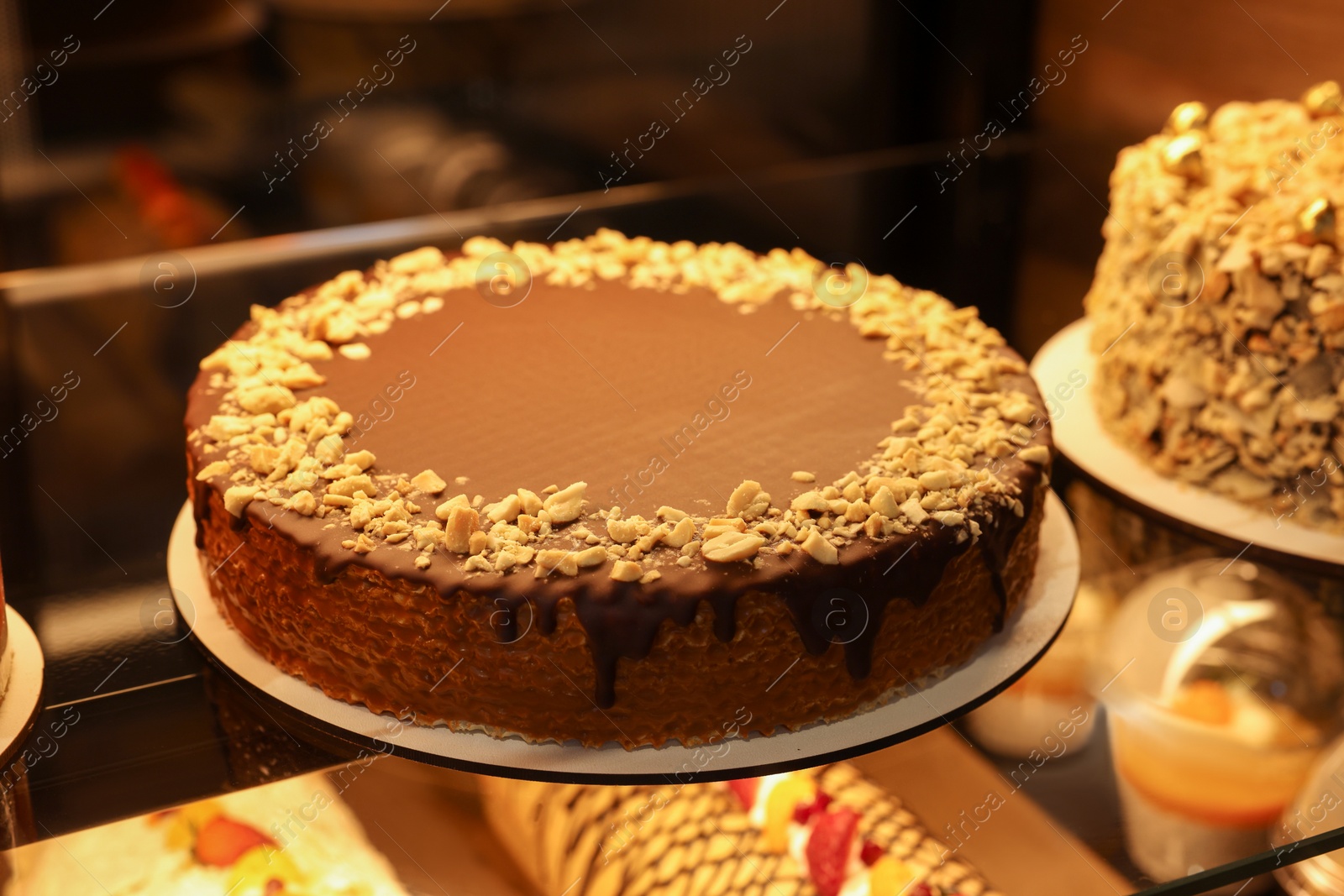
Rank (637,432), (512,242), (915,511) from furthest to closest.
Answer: (512,242) < (637,432) < (915,511)

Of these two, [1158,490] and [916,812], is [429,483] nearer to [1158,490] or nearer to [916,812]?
[916,812]

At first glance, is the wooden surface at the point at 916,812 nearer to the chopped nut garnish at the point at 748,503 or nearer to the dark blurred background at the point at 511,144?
the chopped nut garnish at the point at 748,503

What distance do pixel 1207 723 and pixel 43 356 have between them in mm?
1475

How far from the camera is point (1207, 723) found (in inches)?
49.9

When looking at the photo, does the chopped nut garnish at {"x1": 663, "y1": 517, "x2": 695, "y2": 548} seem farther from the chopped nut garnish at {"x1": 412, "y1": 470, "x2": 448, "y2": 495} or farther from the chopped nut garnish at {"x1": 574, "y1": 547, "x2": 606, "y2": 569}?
the chopped nut garnish at {"x1": 412, "y1": 470, "x2": 448, "y2": 495}

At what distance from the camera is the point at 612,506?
1.23 metres

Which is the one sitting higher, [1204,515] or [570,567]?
[570,567]

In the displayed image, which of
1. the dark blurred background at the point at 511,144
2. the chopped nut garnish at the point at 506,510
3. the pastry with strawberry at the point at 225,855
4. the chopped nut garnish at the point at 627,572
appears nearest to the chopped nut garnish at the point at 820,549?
the chopped nut garnish at the point at 627,572

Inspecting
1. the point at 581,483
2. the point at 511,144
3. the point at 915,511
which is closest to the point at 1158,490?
the point at 915,511

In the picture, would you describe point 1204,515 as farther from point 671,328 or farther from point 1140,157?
point 671,328

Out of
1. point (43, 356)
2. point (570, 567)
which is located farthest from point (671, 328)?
point (43, 356)

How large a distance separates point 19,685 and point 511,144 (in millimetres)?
1237

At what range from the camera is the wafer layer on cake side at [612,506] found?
1.12 m

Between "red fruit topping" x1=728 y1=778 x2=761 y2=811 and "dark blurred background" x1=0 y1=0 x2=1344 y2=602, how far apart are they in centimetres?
78
